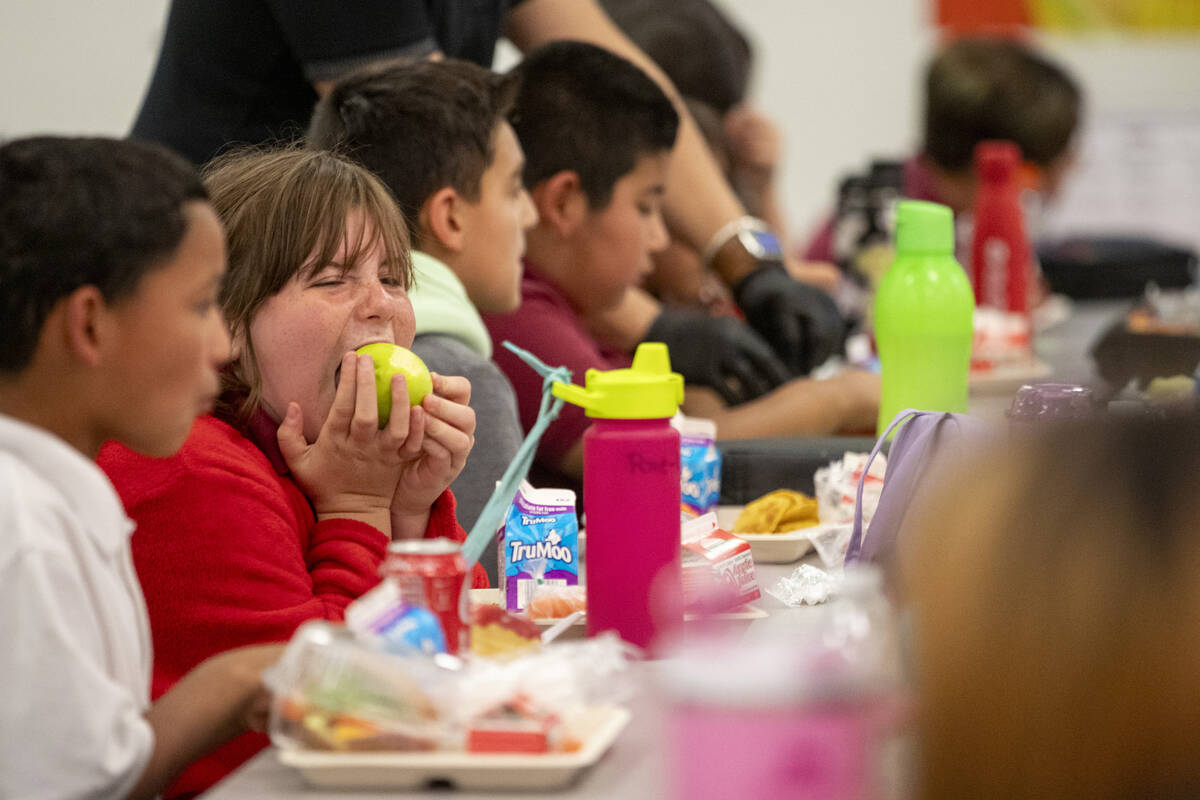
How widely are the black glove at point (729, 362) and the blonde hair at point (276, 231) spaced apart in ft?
3.44

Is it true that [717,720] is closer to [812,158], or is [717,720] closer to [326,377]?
[326,377]

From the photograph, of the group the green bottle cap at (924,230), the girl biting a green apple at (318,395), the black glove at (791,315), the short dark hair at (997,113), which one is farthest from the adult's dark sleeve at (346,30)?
the short dark hair at (997,113)

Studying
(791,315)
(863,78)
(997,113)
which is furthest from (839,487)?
(863,78)

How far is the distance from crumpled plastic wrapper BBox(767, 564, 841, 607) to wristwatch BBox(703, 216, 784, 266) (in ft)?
4.42

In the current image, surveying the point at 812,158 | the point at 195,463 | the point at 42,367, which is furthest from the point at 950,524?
the point at 812,158

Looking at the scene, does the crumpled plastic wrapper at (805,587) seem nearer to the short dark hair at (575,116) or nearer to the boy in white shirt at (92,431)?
the boy in white shirt at (92,431)

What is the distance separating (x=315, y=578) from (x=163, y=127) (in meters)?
1.02

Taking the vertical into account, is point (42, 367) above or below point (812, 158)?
above

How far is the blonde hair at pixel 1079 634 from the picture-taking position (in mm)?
618

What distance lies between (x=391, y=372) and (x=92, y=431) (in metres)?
0.34

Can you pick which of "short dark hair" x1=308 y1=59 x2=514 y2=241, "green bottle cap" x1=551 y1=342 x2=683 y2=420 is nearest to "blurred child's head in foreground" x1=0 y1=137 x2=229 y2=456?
"green bottle cap" x1=551 y1=342 x2=683 y2=420

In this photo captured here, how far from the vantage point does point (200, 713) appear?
877mm

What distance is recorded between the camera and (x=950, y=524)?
66cm

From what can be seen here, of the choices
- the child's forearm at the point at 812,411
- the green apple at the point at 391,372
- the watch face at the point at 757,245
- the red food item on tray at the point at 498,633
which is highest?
the green apple at the point at 391,372
